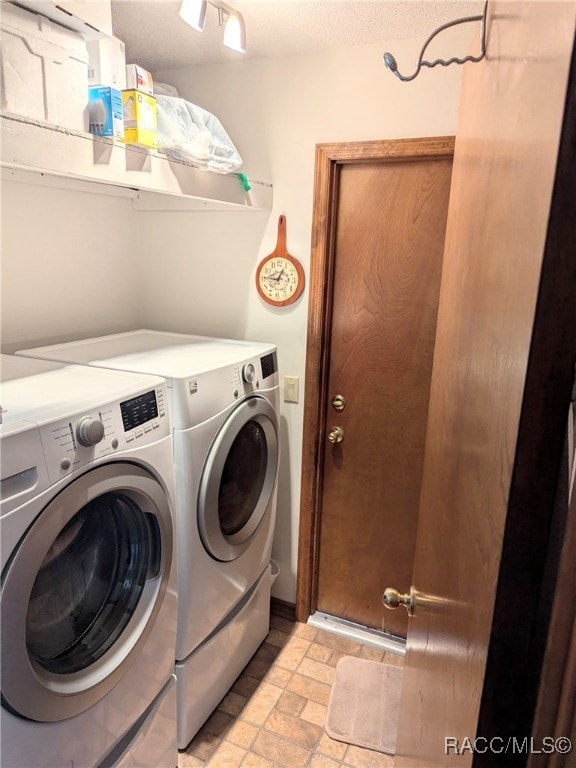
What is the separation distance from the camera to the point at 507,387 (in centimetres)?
44

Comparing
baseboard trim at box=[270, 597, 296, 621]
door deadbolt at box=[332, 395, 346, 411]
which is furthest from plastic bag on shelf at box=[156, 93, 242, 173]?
baseboard trim at box=[270, 597, 296, 621]

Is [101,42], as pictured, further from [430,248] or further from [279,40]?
[430,248]

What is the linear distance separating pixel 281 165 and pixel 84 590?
63.3 inches

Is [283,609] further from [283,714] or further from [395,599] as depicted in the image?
[395,599]

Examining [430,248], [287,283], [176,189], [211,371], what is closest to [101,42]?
[176,189]

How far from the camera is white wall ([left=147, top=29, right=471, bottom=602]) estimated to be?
174cm

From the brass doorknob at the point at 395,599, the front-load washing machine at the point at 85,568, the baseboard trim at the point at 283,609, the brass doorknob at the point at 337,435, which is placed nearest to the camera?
the front-load washing machine at the point at 85,568

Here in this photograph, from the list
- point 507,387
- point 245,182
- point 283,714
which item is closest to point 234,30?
point 245,182

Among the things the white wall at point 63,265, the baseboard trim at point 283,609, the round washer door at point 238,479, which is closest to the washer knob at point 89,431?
the round washer door at point 238,479

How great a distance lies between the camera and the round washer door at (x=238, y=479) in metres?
1.52

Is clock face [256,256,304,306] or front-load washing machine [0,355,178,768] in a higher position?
clock face [256,256,304,306]

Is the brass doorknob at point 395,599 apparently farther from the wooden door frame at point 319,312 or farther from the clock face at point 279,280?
the clock face at point 279,280

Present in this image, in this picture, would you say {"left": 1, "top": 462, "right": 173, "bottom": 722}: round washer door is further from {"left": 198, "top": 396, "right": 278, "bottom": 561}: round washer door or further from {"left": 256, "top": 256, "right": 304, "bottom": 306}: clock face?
{"left": 256, "top": 256, "right": 304, "bottom": 306}: clock face

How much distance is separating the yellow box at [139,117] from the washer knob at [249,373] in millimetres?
711
